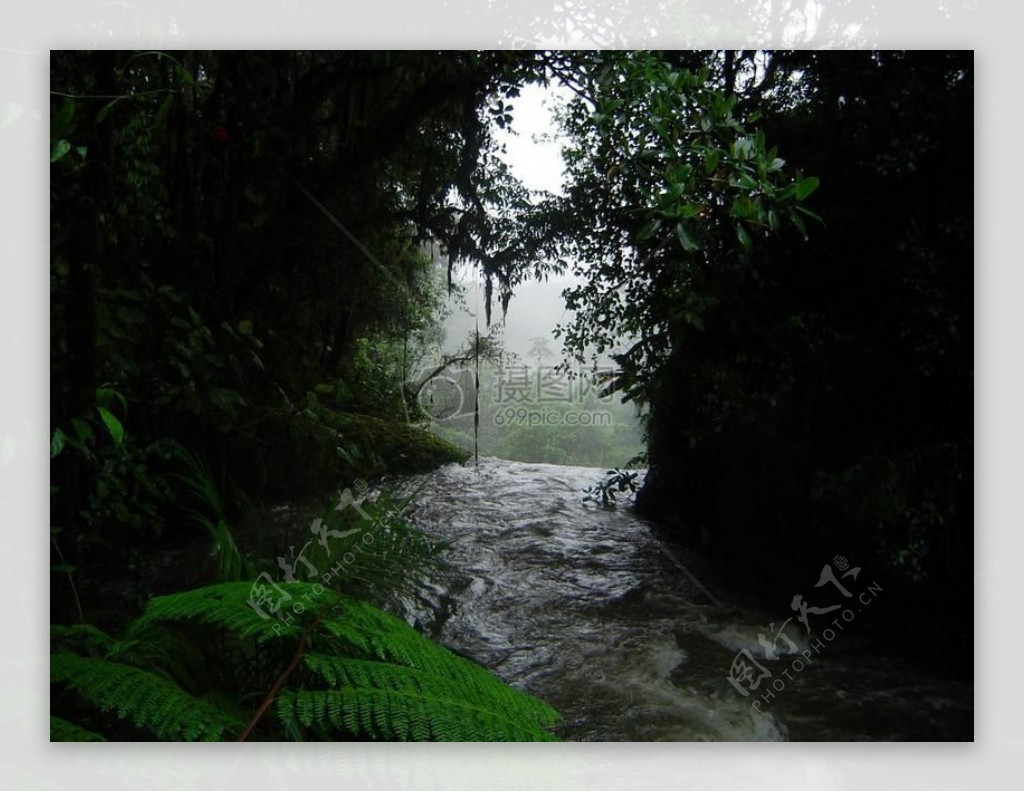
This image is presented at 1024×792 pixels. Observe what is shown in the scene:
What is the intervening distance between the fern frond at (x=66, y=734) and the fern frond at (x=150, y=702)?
0.09 m

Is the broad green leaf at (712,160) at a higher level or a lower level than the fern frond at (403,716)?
higher

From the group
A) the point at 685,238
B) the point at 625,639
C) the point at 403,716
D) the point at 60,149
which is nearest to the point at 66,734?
the point at 403,716

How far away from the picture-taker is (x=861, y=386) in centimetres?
243

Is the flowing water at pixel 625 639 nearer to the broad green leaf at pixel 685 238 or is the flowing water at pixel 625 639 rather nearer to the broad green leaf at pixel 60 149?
the broad green leaf at pixel 685 238

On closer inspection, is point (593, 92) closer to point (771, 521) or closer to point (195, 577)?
point (771, 521)

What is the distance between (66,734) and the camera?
104 cm

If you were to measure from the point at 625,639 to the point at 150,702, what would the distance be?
1.72 metres

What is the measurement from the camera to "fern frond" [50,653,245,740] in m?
0.90

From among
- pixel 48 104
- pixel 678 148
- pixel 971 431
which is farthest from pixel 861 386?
pixel 48 104

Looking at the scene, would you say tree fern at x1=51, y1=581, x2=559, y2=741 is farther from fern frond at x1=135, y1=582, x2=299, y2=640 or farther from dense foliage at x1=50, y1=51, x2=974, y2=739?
dense foliage at x1=50, y1=51, x2=974, y2=739

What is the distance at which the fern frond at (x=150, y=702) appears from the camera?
2.94 feet

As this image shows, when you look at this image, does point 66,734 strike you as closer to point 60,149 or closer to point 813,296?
point 60,149

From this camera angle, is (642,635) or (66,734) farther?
(642,635)

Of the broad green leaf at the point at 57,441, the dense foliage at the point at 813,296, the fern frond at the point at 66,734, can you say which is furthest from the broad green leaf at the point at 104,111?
the dense foliage at the point at 813,296
